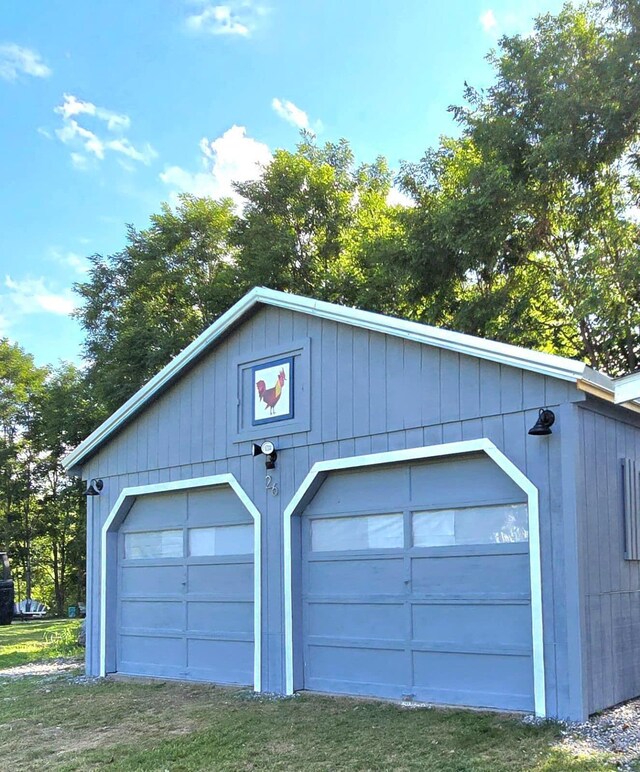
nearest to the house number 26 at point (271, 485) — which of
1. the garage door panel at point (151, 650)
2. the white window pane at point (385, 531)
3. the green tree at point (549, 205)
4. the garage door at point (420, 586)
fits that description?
the garage door at point (420, 586)

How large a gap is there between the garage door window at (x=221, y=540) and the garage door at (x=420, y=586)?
858 millimetres

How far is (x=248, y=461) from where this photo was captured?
8.29 meters

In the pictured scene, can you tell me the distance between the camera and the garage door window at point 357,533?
7125 mm

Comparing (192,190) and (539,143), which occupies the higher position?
(192,190)

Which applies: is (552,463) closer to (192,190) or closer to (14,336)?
(192,190)

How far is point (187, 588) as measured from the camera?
347 inches

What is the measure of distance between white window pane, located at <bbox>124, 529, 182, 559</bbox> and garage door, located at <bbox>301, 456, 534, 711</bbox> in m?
2.01

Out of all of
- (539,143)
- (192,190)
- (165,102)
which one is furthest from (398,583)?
(192,190)

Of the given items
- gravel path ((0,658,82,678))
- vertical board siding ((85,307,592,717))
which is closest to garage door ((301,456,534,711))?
vertical board siding ((85,307,592,717))

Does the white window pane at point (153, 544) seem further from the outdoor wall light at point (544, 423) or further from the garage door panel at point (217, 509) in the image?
the outdoor wall light at point (544, 423)

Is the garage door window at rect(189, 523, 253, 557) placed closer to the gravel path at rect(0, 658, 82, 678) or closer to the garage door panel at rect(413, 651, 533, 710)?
the garage door panel at rect(413, 651, 533, 710)

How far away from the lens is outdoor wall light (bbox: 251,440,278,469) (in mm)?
7914

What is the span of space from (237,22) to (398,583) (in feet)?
37.1

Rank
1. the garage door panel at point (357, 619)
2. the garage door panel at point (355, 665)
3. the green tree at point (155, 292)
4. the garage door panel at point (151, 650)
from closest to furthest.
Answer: the garage door panel at point (355, 665) < the garage door panel at point (357, 619) < the garage door panel at point (151, 650) < the green tree at point (155, 292)
